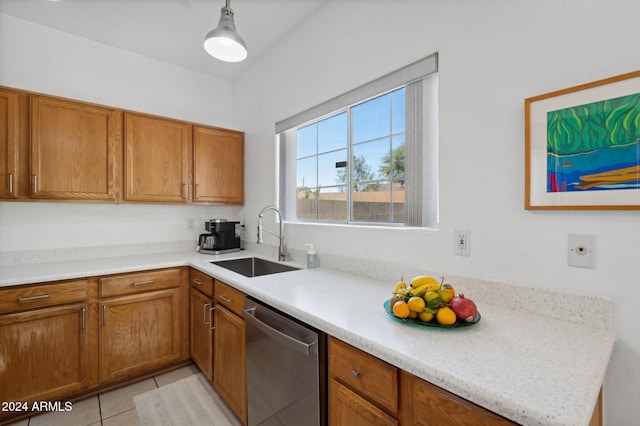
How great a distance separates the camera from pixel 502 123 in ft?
4.08

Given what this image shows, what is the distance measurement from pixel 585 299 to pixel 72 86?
140 inches

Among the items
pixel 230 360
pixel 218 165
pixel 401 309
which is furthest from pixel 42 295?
pixel 401 309

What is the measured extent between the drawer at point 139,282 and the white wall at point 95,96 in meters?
0.66

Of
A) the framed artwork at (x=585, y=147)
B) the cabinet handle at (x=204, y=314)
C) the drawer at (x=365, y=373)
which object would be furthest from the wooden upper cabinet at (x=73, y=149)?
the framed artwork at (x=585, y=147)

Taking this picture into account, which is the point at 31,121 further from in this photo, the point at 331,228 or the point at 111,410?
the point at 331,228

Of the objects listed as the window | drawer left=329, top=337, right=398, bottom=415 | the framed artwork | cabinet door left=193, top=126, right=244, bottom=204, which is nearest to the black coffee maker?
cabinet door left=193, top=126, right=244, bottom=204

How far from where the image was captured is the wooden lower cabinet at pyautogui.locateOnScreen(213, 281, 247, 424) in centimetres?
168

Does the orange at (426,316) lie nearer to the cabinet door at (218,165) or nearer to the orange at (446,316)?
the orange at (446,316)

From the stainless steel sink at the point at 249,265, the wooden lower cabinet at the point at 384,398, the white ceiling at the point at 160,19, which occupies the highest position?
the white ceiling at the point at 160,19

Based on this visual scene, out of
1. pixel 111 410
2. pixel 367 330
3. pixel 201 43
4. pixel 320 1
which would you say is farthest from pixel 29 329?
pixel 320 1

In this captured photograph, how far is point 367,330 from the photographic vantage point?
102 cm

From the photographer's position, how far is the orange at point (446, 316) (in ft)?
3.30

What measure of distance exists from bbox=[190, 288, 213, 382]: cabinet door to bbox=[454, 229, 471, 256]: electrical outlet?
161 centimetres

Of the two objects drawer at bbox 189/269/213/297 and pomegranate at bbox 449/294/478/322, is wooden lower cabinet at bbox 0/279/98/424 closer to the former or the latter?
drawer at bbox 189/269/213/297
